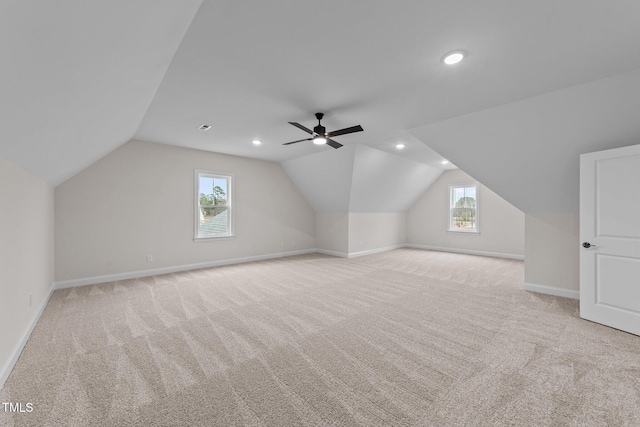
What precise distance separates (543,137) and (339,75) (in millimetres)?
2826

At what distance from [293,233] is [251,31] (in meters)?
5.89

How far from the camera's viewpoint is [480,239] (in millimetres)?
7438

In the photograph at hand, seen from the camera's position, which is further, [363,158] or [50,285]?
[363,158]

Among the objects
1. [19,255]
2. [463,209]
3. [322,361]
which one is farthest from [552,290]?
[19,255]

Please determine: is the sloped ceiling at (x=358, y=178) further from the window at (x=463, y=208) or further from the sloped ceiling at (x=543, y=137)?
the sloped ceiling at (x=543, y=137)

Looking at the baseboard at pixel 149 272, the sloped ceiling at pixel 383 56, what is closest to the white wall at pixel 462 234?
the sloped ceiling at pixel 383 56

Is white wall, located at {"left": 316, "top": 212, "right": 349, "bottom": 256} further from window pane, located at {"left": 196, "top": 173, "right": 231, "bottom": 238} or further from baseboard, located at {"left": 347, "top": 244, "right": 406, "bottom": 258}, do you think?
window pane, located at {"left": 196, "top": 173, "right": 231, "bottom": 238}

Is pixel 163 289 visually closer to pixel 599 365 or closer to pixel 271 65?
pixel 271 65

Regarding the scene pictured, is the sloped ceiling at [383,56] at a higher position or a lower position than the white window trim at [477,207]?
higher

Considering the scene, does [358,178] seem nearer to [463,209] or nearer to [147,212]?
[463,209]

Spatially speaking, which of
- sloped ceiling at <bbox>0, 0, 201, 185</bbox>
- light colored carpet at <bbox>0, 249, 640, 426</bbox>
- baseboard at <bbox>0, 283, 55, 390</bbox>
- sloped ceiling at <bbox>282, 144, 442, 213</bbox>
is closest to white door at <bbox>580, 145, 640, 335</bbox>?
light colored carpet at <bbox>0, 249, 640, 426</bbox>

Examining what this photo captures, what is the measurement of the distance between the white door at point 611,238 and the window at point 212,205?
6228 millimetres

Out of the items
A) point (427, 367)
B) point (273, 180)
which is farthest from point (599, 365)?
point (273, 180)

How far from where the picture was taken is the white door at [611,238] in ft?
8.89
